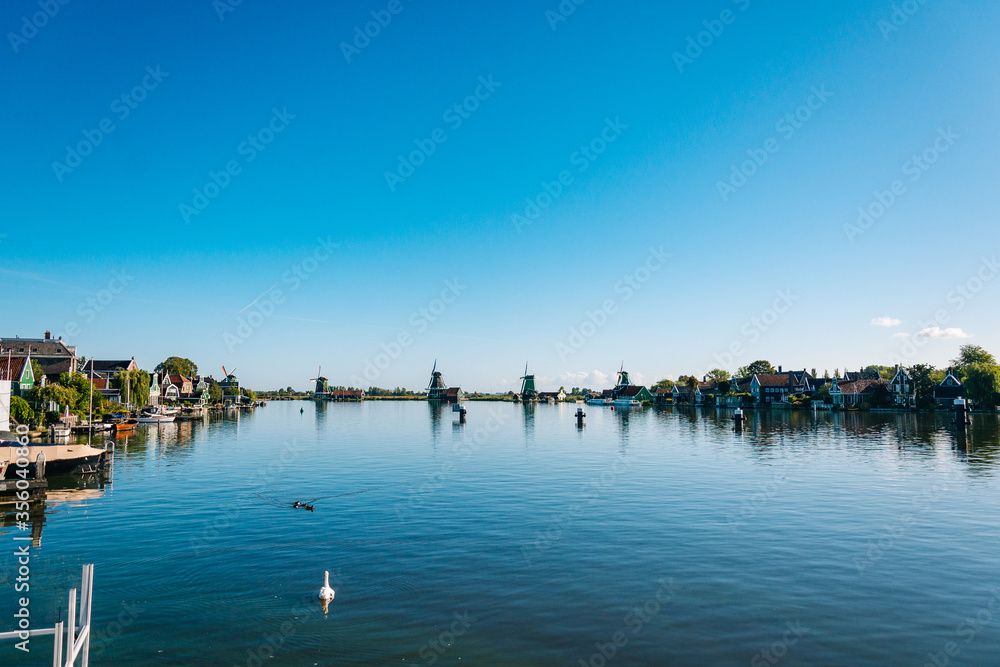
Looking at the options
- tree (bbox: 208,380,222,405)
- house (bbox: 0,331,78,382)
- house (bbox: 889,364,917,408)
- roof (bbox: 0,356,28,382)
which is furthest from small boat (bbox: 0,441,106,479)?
tree (bbox: 208,380,222,405)

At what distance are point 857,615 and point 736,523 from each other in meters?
10.7

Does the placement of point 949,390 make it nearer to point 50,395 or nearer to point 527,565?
point 527,565

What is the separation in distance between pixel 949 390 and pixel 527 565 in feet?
452

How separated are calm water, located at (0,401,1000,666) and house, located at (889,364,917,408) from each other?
96951 millimetres

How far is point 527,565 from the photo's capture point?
2094cm

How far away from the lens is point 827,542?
78.6 feet

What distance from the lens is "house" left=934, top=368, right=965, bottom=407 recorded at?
120000mm

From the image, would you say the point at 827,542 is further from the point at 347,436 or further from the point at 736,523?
the point at 347,436

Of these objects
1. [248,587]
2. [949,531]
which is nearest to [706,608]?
[248,587]

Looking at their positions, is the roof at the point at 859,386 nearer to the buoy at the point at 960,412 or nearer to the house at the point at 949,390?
the house at the point at 949,390

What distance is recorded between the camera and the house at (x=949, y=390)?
4724 inches

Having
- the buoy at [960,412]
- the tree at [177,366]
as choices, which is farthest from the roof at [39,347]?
the buoy at [960,412]

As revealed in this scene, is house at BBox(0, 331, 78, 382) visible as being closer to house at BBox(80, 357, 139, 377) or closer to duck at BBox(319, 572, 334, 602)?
house at BBox(80, 357, 139, 377)

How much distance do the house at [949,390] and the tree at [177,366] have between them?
199683 millimetres
